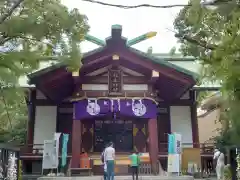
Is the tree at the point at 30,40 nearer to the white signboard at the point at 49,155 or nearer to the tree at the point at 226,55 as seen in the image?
the tree at the point at 226,55

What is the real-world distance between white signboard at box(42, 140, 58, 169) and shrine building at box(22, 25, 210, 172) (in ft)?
3.12

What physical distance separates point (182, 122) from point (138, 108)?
330 centimetres

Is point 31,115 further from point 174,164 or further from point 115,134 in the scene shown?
point 174,164

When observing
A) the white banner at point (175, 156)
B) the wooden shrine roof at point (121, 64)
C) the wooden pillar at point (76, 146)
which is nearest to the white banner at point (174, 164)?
the white banner at point (175, 156)

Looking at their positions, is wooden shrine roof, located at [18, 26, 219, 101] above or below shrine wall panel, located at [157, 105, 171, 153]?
above

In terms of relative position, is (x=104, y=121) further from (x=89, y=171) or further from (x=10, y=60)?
(x=10, y=60)

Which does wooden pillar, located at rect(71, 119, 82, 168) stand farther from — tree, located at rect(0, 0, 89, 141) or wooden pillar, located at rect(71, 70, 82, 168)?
tree, located at rect(0, 0, 89, 141)

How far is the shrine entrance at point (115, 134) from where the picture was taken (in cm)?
1575

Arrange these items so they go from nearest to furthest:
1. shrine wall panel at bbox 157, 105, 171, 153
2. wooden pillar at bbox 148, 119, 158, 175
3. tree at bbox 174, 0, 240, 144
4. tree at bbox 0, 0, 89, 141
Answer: tree at bbox 174, 0, 240, 144 → tree at bbox 0, 0, 89, 141 → wooden pillar at bbox 148, 119, 158, 175 → shrine wall panel at bbox 157, 105, 171, 153

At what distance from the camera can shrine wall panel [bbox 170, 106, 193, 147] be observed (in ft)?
53.9

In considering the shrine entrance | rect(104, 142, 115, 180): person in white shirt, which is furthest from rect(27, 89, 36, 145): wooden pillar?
rect(104, 142, 115, 180): person in white shirt

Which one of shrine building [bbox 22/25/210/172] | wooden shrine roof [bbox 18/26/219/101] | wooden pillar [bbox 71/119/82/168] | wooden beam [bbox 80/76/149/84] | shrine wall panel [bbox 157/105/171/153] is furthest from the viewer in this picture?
shrine wall panel [bbox 157/105/171/153]

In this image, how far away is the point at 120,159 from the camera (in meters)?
14.7

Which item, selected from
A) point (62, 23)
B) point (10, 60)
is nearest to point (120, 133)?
point (62, 23)
